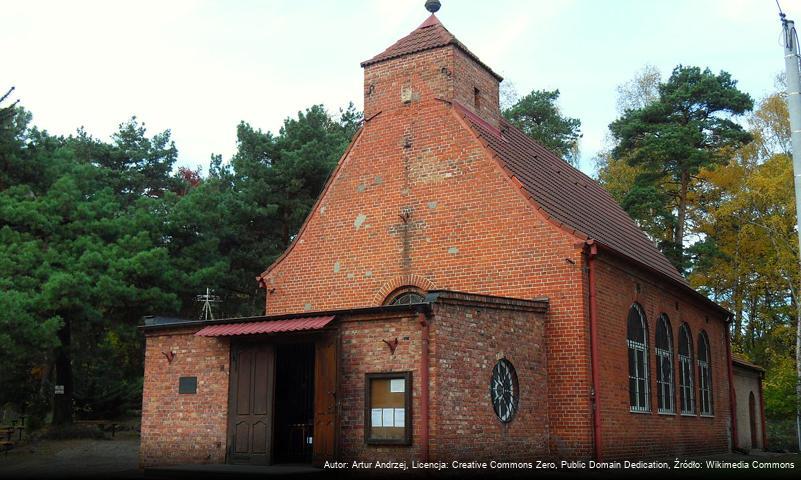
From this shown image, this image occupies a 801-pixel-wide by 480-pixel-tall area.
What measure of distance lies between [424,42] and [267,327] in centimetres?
852

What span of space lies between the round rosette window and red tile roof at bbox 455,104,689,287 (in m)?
3.18

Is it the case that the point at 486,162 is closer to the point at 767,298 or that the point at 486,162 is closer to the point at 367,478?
the point at 367,478

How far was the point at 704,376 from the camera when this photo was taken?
2336 cm

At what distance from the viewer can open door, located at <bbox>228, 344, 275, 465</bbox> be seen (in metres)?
15.4

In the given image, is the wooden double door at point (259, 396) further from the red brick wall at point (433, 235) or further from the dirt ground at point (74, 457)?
the red brick wall at point (433, 235)

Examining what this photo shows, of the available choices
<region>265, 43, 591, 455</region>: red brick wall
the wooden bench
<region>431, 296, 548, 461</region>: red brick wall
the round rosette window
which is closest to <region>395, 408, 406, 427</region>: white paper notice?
<region>431, 296, 548, 461</region>: red brick wall

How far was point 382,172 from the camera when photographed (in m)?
19.5

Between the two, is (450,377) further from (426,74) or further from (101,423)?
(101,423)

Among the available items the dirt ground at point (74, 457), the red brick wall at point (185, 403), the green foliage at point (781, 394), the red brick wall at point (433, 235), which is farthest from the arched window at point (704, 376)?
the dirt ground at point (74, 457)

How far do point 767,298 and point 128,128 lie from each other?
31.4m

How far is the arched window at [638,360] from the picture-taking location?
1812 centimetres

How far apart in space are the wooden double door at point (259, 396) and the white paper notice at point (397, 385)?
1.02 meters

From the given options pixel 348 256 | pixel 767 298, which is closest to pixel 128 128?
pixel 348 256

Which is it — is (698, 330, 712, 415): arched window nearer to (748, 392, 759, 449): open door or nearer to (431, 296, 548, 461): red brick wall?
(748, 392, 759, 449): open door
